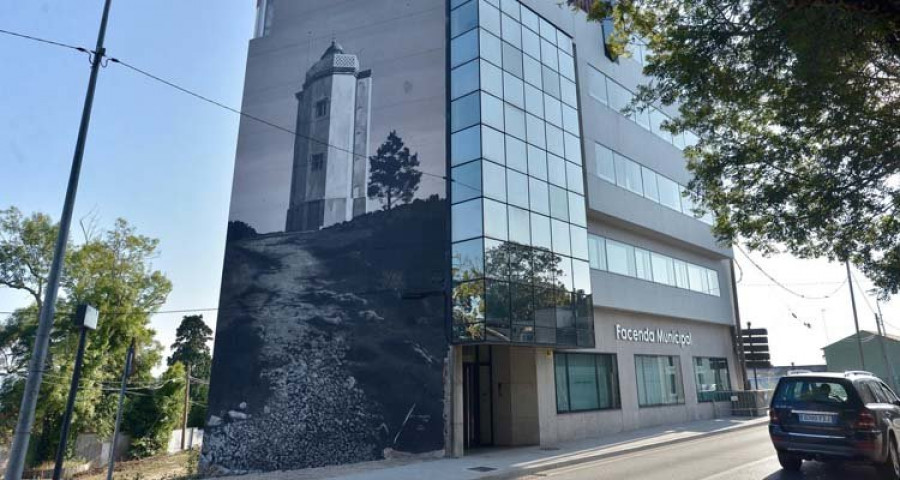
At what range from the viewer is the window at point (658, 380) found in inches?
878

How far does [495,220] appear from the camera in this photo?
16406mm

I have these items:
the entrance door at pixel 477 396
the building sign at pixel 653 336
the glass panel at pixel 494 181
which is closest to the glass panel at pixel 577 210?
the glass panel at pixel 494 181

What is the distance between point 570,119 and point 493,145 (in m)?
5.16

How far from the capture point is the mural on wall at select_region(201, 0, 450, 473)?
16.8 metres

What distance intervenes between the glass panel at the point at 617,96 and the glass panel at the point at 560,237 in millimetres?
8433

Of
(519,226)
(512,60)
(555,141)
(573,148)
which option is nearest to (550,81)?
(512,60)

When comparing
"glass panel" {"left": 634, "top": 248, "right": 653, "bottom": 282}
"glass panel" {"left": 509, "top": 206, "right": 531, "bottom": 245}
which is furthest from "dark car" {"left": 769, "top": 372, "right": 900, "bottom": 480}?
"glass panel" {"left": 634, "top": 248, "right": 653, "bottom": 282}

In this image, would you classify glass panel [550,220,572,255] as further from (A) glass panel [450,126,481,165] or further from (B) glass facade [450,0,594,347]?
(A) glass panel [450,126,481,165]

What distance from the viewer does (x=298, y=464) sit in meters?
17.4

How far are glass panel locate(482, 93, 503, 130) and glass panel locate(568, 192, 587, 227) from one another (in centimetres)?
397

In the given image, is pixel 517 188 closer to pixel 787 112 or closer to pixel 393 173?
pixel 393 173

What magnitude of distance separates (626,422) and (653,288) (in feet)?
20.0

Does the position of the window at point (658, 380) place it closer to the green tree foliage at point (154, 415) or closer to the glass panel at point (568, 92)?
the glass panel at point (568, 92)

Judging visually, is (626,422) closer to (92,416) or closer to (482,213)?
(482,213)
